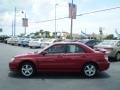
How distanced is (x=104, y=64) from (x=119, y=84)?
186cm

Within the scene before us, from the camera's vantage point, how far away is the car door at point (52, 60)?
12688mm

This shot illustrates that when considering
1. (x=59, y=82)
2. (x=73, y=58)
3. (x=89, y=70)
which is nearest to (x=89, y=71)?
(x=89, y=70)

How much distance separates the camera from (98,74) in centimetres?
1361

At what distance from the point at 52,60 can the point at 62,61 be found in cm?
42

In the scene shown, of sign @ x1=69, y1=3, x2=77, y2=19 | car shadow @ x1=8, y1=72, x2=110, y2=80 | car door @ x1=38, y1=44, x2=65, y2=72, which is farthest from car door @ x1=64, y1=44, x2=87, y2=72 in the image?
sign @ x1=69, y1=3, x2=77, y2=19

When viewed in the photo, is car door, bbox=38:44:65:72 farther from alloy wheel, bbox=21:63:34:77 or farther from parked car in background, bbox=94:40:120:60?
parked car in background, bbox=94:40:120:60

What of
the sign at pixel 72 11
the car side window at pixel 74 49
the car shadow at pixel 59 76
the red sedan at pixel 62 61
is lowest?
the car shadow at pixel 59 76

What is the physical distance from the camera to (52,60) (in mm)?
12672

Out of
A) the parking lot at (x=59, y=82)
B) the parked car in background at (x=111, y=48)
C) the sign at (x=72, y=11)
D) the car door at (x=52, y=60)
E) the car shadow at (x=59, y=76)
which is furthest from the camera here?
the sign at (x=72, y=11)

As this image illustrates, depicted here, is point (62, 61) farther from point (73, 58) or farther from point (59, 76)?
point (59, 76)

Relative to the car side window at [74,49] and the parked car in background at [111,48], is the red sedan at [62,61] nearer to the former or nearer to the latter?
the car side window at [74,49]

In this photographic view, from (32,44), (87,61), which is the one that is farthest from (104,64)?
(32,44)

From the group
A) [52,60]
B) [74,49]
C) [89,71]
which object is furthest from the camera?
[74,49]

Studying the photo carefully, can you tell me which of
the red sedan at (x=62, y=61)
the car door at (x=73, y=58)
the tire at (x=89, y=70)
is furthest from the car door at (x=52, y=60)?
the tire at (x=89, y=70)
